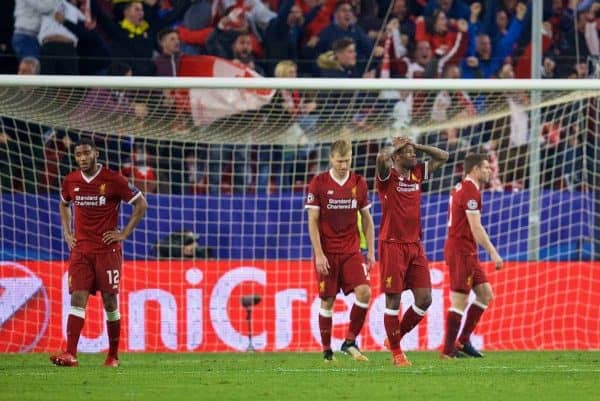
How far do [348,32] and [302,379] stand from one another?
828 centimetres

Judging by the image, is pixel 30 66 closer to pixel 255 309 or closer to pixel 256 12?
pixel 256 12

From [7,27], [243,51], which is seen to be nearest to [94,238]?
[243,51]

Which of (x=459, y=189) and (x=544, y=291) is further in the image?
(x=544, y=291)

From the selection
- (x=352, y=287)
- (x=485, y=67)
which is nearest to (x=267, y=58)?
(x=485, y=67)

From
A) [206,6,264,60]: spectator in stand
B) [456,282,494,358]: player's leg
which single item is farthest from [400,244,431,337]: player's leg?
[206,6,264,60]: spectator in stand

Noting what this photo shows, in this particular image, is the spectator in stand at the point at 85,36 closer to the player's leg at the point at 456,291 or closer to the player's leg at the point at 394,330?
the player's leg at the point at 456,291

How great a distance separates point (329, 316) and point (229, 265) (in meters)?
2.76

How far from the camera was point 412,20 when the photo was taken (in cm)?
1845

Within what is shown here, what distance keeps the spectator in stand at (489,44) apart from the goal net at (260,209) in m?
1.78

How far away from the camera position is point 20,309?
47.8ft

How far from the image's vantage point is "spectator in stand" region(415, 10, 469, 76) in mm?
18219

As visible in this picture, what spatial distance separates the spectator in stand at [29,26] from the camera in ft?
54.4

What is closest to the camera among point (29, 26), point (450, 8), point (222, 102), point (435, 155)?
point (435, 155)

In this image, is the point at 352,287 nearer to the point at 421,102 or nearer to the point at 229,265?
the point at 229,265
